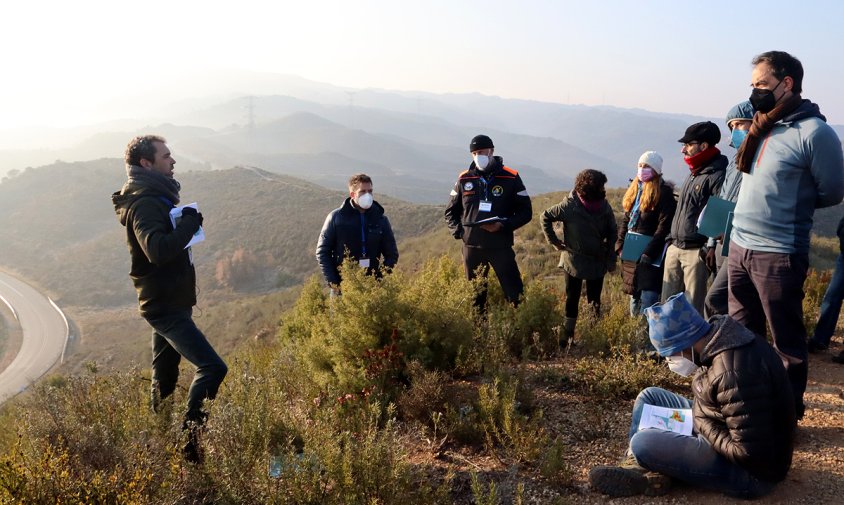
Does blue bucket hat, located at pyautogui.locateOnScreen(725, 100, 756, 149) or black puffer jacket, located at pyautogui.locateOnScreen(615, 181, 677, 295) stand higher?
blue bucket hat, located at pyautogui.locateOnScreen(725, 100, 756, 149)

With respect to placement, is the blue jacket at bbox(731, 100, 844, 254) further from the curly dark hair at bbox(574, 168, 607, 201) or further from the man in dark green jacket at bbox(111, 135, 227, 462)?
the man in dark green jacket at bbox(111, 135, 227, 462)

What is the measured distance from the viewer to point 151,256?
3.23 metres

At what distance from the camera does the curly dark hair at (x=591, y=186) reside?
195 inches

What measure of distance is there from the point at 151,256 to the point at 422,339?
1954mm

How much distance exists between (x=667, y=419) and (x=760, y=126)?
185 cm

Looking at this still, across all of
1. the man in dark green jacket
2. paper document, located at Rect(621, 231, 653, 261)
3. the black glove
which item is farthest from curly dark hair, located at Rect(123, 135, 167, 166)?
paper document, located at Rect(621, 231, 653, 261)

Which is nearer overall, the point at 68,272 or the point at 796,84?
the point at 796,84

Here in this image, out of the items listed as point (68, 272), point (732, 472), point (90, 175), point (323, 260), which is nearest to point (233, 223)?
point (68, 272)

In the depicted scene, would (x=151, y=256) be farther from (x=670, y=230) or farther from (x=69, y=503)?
(x=670, y=230)

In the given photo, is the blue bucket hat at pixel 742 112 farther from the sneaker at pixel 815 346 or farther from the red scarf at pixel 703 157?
the sneaker at pixel 815 346

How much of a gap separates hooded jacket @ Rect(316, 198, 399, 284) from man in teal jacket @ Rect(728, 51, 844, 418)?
3036mm

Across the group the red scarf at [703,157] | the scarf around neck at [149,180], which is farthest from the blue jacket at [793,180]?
the scarf around neck at [149,180]

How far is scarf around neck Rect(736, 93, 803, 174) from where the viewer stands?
9.66 ft

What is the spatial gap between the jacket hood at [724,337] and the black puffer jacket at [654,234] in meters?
2.34
